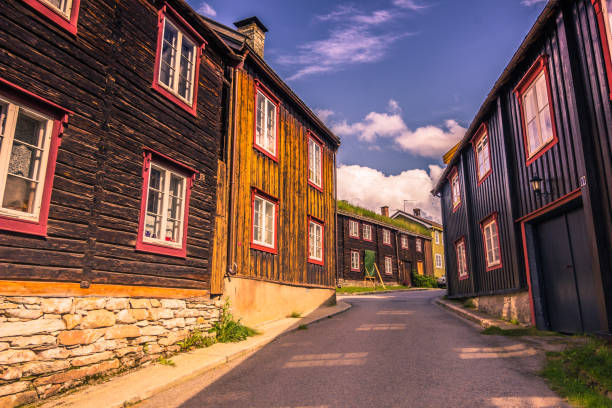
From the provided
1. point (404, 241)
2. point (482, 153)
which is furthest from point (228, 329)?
point (404, 241)

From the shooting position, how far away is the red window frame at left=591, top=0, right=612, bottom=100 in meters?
6.74

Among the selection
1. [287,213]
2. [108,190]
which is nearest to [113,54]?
[108,190]

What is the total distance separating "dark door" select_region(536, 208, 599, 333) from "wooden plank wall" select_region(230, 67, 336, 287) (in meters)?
7.00

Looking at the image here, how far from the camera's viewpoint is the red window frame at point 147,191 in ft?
25.2

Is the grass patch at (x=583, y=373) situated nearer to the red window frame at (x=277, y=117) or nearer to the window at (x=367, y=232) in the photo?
the red window frame at (x=277, y=117)

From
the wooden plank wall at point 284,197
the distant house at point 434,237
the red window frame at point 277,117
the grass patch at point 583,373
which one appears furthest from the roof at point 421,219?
the grass patch at point 583,373

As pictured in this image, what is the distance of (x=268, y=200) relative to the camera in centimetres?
1293

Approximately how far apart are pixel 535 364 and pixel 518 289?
14.3ft

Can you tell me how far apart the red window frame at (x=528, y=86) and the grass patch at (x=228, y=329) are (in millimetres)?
7494

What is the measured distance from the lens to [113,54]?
7.39m

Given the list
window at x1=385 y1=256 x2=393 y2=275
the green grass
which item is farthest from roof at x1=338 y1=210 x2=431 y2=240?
window at x1=385 y1=256 x2=393 y2=275

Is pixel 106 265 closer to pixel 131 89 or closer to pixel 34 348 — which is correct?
pixel 34 348

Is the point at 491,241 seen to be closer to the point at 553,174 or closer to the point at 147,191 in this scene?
the point at 553,174

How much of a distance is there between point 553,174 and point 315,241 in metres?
9.01
